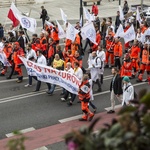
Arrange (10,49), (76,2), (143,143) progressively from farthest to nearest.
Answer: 1. (76,2)
2. (10,49)
3. (143,143)

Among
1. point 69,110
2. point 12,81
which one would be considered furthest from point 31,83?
point 69,110

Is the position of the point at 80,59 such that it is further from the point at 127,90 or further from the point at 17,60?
the point at 127,90

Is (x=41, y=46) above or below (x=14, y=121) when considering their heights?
above

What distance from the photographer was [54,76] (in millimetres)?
12031

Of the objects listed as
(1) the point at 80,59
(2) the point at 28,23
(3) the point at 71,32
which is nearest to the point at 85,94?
(1) the point at 80,59

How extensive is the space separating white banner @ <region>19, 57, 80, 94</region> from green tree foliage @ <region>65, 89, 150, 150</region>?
7.89 m

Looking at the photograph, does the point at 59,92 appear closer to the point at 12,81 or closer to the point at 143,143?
the point at 12,81

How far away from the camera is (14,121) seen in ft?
34.4

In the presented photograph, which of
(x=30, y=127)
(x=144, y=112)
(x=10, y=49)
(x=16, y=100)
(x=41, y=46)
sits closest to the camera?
(x=144, y=112)

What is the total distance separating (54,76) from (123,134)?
363 inches

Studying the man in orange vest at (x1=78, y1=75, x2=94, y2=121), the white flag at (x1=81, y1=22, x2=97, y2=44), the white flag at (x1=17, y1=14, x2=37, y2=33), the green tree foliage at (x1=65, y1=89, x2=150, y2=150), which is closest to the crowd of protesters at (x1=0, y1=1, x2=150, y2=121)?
the man in orange vest at (x1=78, y1=75, x2=94, y2=121)

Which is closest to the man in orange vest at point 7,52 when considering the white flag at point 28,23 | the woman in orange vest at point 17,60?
the woman in orange vest at point 17,60

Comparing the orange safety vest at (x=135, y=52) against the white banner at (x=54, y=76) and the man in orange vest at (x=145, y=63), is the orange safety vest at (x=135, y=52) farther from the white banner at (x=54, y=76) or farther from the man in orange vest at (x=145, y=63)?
the white banner at (x=54, y=76)

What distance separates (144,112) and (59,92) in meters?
9.89
